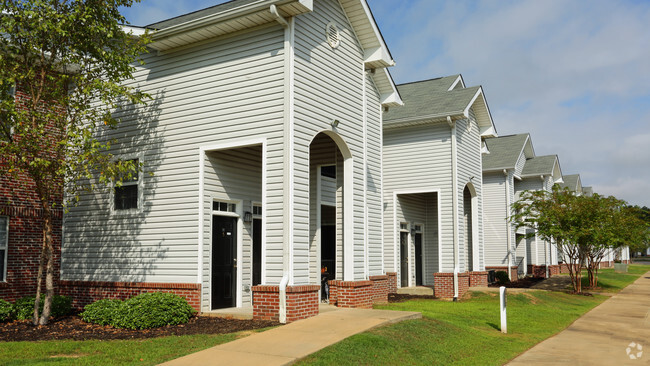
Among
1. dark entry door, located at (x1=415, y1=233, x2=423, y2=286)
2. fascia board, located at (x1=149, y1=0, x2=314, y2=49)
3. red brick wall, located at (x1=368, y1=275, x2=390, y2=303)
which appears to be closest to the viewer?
fascia board, located at (x1=149, y1=0, x2=314, y2=49)

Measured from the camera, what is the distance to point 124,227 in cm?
1371

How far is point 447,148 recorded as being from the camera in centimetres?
2045

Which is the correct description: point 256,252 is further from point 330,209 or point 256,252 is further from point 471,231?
point 471,231

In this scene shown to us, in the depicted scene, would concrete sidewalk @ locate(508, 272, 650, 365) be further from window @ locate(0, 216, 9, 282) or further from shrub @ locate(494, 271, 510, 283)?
window @ locate(0, 216, 9, 282)

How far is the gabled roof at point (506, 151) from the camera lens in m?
30.6

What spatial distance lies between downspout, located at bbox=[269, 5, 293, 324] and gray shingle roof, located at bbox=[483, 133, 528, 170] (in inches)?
840

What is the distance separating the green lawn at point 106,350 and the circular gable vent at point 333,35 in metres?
7.37

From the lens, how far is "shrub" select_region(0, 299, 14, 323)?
39.0ft

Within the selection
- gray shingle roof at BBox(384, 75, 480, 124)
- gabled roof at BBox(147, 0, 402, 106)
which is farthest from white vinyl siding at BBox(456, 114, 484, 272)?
gabled roof at BBox(147, 0, 402, 106)

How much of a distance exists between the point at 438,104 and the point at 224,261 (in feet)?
37.5

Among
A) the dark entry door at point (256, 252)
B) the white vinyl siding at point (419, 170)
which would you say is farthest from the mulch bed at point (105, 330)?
the white vinyl siding at point (419, 170)

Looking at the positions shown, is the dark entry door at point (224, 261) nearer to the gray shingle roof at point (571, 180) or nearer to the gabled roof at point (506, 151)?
the gabled roof at point (506, 151)

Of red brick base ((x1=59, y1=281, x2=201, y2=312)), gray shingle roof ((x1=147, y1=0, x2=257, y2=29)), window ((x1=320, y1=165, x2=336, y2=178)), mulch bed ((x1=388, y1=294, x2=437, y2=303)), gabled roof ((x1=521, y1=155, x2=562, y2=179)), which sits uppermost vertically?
gray shingle roof ((x1=147, y1=0, x2=257, y2=29))

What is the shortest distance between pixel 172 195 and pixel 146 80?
3224mm
